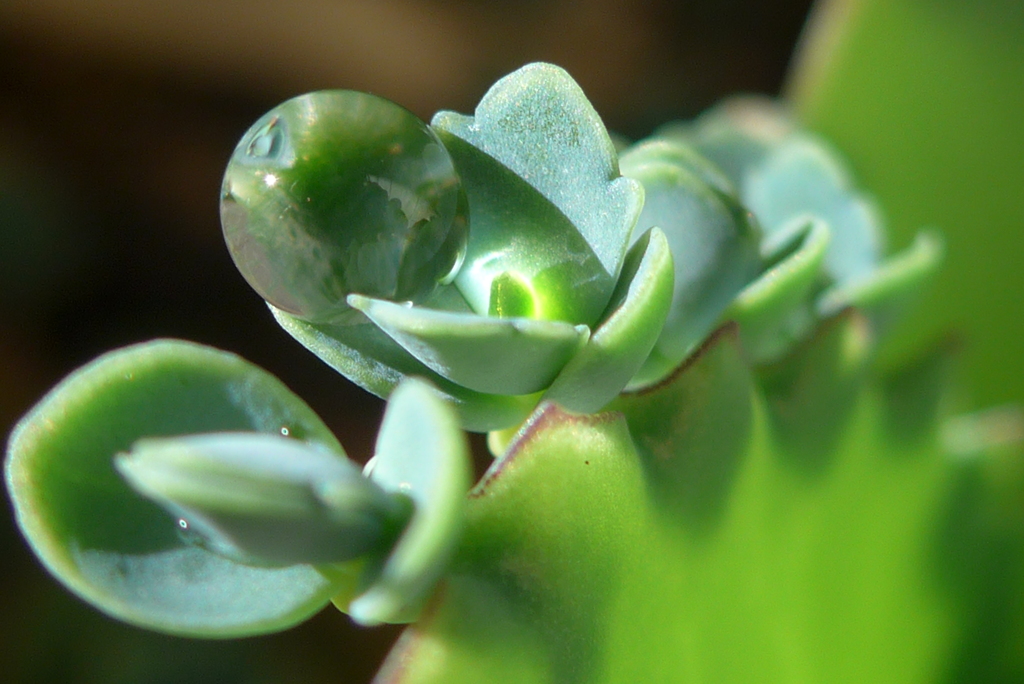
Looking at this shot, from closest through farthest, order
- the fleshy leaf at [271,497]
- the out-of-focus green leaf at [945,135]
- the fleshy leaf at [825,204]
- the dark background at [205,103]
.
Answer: the fleshy leaf at [271,497], the fleshy leaf at [825,204], the out-of-focus green leaf at [945,135], the dark background at [205,103]

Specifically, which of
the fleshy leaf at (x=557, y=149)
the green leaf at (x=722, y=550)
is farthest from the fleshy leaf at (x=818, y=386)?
the fleshy leaf at (x=557, y=149)

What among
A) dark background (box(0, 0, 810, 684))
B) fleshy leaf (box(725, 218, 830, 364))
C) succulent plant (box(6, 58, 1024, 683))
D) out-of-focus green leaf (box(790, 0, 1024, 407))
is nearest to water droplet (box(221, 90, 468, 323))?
succulent plant (box(6, 58, 1024, 683))

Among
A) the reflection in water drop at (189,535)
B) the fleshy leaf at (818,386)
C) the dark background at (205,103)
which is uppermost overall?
the fleshy leaf at (818,386)

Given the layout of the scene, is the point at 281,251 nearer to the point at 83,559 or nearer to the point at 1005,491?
the point at 83,559

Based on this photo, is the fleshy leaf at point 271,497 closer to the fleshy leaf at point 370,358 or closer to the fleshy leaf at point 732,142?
the fleshy leaf at point 370,358

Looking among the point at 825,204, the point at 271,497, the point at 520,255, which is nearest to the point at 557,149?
the point at 520,255

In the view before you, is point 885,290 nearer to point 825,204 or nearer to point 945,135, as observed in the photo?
point 825,204

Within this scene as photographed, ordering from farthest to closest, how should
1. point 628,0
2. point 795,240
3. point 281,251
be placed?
point 628,0 → point 795,240 → point 281,251

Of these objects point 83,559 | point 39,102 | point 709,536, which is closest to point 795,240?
point 709,536
